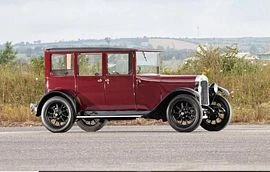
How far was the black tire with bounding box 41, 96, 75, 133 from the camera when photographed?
2045 centimetres

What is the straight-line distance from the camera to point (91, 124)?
21.8m

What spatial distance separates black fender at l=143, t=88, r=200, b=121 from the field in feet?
16.7

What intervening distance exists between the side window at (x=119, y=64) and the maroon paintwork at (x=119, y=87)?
92mm

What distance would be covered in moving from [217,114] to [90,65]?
9.82ft

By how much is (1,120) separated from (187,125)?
708 cm

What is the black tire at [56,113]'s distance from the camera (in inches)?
805

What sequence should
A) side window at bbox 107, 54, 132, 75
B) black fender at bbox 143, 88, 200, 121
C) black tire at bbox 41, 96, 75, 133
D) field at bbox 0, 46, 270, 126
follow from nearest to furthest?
black fender at bbox 143, 88, 200, 121, black tire at bbox 41, 96, 75, 133, side window at bbox 107, 54, 132, 75, field at bbox 0, 46, 270, 126

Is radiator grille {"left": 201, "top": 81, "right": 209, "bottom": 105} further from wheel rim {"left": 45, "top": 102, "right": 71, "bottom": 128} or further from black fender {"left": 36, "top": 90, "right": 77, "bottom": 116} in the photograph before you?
wheel rim {"left": 45, "top": 102, "right": 71, "bottom": 128}

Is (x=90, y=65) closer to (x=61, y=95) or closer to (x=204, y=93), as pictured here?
(x=61, y=95)

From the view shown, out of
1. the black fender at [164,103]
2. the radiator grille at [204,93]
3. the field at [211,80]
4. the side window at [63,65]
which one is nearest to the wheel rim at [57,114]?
the side window at [63,65]

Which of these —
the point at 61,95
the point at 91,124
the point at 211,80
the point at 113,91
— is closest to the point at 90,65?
the point at 113,91

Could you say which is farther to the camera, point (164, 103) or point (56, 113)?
point (56, 113)

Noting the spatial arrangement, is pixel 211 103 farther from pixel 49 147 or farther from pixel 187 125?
pixel 49 147

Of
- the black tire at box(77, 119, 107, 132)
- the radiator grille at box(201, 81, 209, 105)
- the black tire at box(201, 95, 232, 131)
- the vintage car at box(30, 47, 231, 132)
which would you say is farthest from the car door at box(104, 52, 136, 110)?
the black tire at box(201, 95, 232, 131)
